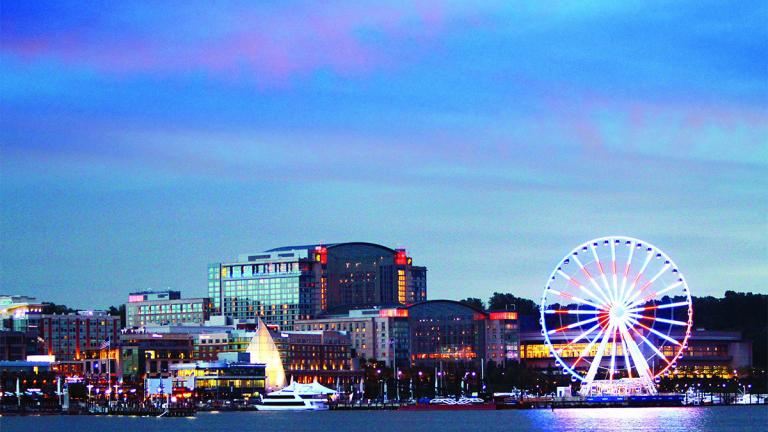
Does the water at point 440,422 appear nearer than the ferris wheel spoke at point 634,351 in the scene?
Yes

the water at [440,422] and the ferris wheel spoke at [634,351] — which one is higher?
the ferris wheel spoke at [634,351]

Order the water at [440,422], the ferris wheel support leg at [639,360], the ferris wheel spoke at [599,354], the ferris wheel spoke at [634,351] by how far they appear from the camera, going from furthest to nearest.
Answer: the ferris wheel support leg at [639,360], the ferris wheel spoke at [634,351], the ferris wheel spoke at [599,354], the water at [440,422]

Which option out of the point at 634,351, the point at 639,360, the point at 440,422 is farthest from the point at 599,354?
the point at 440,422

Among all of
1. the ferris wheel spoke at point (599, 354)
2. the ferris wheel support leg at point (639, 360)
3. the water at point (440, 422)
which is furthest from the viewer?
the ferris wheel support leg at point (639, 360)

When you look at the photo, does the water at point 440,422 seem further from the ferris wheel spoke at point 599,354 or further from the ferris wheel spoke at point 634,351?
the ferris wheel spoke at point 599,354

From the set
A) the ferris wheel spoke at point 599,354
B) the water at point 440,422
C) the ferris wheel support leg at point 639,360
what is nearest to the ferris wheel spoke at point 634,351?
the ferris wheel support leg at point 639,360

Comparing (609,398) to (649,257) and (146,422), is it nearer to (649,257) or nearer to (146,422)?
(649,257)

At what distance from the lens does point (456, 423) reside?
170500 mm

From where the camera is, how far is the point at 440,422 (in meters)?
172

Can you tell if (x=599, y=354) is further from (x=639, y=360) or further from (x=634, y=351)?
(x=639, y=360)

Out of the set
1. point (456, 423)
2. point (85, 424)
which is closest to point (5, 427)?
point (85, 424)

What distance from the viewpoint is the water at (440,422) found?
518ft

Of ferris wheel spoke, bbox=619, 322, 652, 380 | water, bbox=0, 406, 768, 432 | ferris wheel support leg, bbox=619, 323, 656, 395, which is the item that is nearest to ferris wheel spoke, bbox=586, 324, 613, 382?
ferris wheel spoke, bbox=619, 322, 652, 380

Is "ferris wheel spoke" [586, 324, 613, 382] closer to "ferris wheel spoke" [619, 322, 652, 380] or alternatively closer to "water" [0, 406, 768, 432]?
"ferris wheel spoke" [619, 322, 652, 380]
